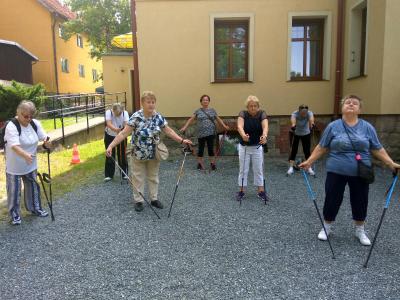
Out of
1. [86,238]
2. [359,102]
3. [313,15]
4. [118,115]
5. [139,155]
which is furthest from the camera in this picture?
[313,15]

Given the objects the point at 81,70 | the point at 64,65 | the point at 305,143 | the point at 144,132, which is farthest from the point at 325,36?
the point at 81,70

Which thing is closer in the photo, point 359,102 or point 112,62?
point 359,102

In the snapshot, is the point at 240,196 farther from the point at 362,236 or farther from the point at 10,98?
the point at 10,98

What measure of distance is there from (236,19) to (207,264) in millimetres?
7530

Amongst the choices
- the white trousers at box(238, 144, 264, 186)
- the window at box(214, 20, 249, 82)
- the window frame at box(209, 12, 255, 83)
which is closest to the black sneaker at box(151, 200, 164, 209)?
the white trousers at box(238, 144, 264, 186)

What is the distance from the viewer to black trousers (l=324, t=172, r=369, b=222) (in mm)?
4074

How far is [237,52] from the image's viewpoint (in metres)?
10.1

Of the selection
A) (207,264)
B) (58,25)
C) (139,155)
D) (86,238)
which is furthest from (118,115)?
(58,25)

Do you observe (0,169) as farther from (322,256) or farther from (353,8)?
(353,8)

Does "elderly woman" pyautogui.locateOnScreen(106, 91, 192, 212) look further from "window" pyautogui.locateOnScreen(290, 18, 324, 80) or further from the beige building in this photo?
"window" pyautogui.locateOnScreen(290, 18, 324, 80)

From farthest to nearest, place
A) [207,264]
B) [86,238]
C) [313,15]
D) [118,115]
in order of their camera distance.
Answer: [313,15] < [118,115] < [86,238] < [207,264]

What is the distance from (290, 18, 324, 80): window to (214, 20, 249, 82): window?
4.05 ft

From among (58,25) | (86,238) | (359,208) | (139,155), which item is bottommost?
(86,238)

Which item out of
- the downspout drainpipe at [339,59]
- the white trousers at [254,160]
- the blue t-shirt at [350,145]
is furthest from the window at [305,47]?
the blue t-shirt at [350,145]
